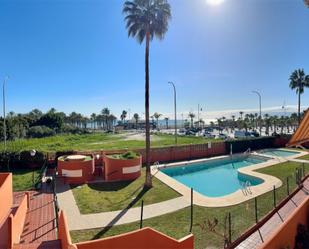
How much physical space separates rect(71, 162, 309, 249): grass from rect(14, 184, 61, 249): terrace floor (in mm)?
1131

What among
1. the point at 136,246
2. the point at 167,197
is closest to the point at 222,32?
the point at 167,197

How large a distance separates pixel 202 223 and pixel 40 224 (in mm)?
7190

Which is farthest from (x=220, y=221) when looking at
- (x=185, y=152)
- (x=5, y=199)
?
(x=185, y=152)

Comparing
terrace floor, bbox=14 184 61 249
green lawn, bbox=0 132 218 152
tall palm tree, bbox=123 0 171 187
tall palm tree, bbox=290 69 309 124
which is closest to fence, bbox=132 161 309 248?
terrace floor, bbox=14 184 61 249

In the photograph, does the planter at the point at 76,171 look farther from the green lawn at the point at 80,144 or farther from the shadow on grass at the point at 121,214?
the green lawn at the point at 80,144

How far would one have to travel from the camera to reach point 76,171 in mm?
18438

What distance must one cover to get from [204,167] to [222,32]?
12.5 m

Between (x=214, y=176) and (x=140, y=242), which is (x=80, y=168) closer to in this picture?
(x=214, y=176)

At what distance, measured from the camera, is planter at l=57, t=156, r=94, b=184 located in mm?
18438

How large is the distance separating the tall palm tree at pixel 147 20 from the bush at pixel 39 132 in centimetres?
5406

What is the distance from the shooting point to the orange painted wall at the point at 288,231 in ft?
28.1

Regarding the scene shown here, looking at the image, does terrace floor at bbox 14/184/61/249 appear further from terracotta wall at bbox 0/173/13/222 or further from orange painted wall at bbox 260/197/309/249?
orange painted wall at bbox 260/197/309/249

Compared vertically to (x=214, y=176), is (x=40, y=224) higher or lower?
higher

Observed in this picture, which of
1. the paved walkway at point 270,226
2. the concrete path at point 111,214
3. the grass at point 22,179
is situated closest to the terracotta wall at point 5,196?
the concrete path at point 111,214
